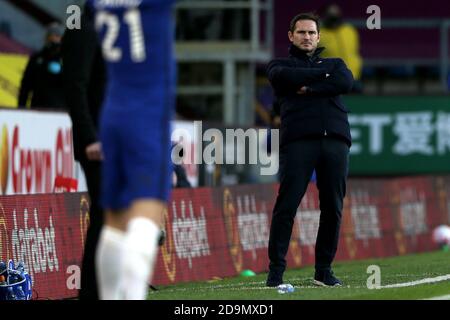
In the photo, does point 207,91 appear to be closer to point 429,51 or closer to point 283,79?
point 429,51

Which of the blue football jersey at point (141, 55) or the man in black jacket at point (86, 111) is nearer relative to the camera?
the blue football jersey at point (141, 55)

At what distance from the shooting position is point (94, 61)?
891 cm

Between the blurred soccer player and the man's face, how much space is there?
397 centimetres

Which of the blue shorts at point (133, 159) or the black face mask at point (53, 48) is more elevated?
the black face mask at point (53, 48)

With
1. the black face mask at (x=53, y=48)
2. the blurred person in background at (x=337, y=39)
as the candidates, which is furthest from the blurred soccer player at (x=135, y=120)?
the blurred person in background at (x=337, y=39)

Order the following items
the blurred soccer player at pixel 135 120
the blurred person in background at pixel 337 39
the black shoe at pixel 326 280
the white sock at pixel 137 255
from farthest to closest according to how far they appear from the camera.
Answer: the blurred person in background at pixel 337 39, the black shoe at pixel 326 280, the blurred soccer player at pixel 135 120, the white sock at pixel 137 255

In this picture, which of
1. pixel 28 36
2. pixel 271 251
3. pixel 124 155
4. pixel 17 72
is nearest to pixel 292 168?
pixel 271 251

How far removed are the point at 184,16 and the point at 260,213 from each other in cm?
1176

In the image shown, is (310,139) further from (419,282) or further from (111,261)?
(111,261)

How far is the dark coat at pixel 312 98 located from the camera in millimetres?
11258

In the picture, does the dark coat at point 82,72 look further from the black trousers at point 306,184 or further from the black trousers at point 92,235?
the black trousers at point 306,184

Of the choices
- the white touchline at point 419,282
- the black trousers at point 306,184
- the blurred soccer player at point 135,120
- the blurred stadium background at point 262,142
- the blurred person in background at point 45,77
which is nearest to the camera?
the blurred soccer player at point 135,120

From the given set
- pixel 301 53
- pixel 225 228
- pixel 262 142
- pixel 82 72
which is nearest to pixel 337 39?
pixel 262 142

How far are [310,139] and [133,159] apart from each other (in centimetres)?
413
